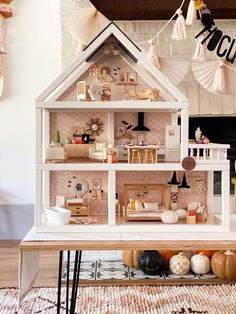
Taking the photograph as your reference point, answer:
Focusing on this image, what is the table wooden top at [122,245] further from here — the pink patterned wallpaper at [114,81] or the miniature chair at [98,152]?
the pink patterned wallpaper at [114,81]

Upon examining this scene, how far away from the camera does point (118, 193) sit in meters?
2.06

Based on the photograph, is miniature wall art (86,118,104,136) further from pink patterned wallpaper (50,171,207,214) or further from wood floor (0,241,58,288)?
wood floor (0,241,58,288)

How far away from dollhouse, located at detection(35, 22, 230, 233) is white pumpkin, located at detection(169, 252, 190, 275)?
3.64ft

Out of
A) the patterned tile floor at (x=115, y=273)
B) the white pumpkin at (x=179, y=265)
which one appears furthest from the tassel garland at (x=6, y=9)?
the white pumpkin at (x=179, y=265)

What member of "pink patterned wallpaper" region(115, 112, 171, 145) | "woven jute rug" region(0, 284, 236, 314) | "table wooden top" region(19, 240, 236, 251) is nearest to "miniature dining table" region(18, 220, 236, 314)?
"table wooden top" region(19, 240, 236, 251)

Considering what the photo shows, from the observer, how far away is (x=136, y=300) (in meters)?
2.62

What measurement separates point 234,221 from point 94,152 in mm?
667

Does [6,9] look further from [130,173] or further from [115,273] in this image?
[130,173]

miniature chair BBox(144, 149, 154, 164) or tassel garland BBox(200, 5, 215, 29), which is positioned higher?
tassel garland BBox(200, 5, 215, 29)

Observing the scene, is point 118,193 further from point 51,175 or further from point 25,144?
point 25,144

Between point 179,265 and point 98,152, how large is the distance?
1389mm

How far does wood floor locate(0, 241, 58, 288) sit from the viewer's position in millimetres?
2914

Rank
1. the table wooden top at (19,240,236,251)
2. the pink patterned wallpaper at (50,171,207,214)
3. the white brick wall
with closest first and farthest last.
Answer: the table wooden top at (19,240,236,251)
the pink patterned wallpaper at (50,171,207,214)
the white brick wall

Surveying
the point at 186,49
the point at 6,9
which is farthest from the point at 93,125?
the point at 6,9
